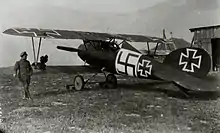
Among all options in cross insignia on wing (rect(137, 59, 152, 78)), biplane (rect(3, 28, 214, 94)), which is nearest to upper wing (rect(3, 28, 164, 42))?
biplane (rect(3, 28, 214, 94))

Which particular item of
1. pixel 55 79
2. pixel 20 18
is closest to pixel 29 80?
pixel 55 79

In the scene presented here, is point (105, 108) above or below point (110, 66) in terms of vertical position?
below

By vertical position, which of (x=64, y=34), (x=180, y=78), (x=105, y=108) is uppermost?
(x=64, y=34)

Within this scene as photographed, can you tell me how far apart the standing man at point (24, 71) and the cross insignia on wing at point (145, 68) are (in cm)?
38

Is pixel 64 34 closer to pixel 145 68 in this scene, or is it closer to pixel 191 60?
pixel 145 68

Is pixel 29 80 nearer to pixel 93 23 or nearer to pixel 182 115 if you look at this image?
pixel 93 23

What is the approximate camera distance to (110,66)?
110 cm

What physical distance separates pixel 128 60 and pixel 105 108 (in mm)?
193

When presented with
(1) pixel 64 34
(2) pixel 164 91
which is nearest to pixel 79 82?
(1) pixel 64 34

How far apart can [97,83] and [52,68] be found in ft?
0.51

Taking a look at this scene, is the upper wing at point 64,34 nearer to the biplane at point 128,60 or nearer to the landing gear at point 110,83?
the biplane at point 128,60

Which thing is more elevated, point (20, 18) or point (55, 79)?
point (20, 18)

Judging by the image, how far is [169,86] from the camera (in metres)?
0.96

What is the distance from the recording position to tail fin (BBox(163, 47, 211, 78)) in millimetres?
896
